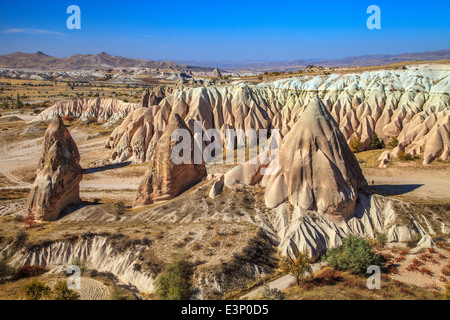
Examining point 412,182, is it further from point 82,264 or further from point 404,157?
point 82,264

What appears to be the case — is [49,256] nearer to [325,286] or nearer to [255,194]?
[255,194]

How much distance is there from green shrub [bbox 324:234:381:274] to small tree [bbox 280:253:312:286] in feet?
4.52

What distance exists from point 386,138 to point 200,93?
93.4ft

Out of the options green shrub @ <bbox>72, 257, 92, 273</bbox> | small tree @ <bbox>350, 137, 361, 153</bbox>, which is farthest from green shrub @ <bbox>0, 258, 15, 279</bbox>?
small tree @ <bbox>350, 137, 361, 153</bbox>

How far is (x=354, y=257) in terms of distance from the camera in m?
14.3

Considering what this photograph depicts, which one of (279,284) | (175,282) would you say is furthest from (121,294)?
(279,284)

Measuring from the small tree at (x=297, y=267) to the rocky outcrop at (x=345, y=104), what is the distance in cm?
2843

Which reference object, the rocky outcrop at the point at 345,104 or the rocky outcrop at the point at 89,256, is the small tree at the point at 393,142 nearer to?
the rocky outcrop at the point at 345,104

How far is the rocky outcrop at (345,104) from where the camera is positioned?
41344 millimetres

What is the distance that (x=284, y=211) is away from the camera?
60.0 ft

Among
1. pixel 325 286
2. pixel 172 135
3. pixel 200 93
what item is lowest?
pixel 325 286

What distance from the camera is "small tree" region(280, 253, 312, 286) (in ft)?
44.5

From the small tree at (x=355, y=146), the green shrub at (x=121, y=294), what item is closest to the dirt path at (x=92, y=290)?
the green shrub at (x=121, y=294)
